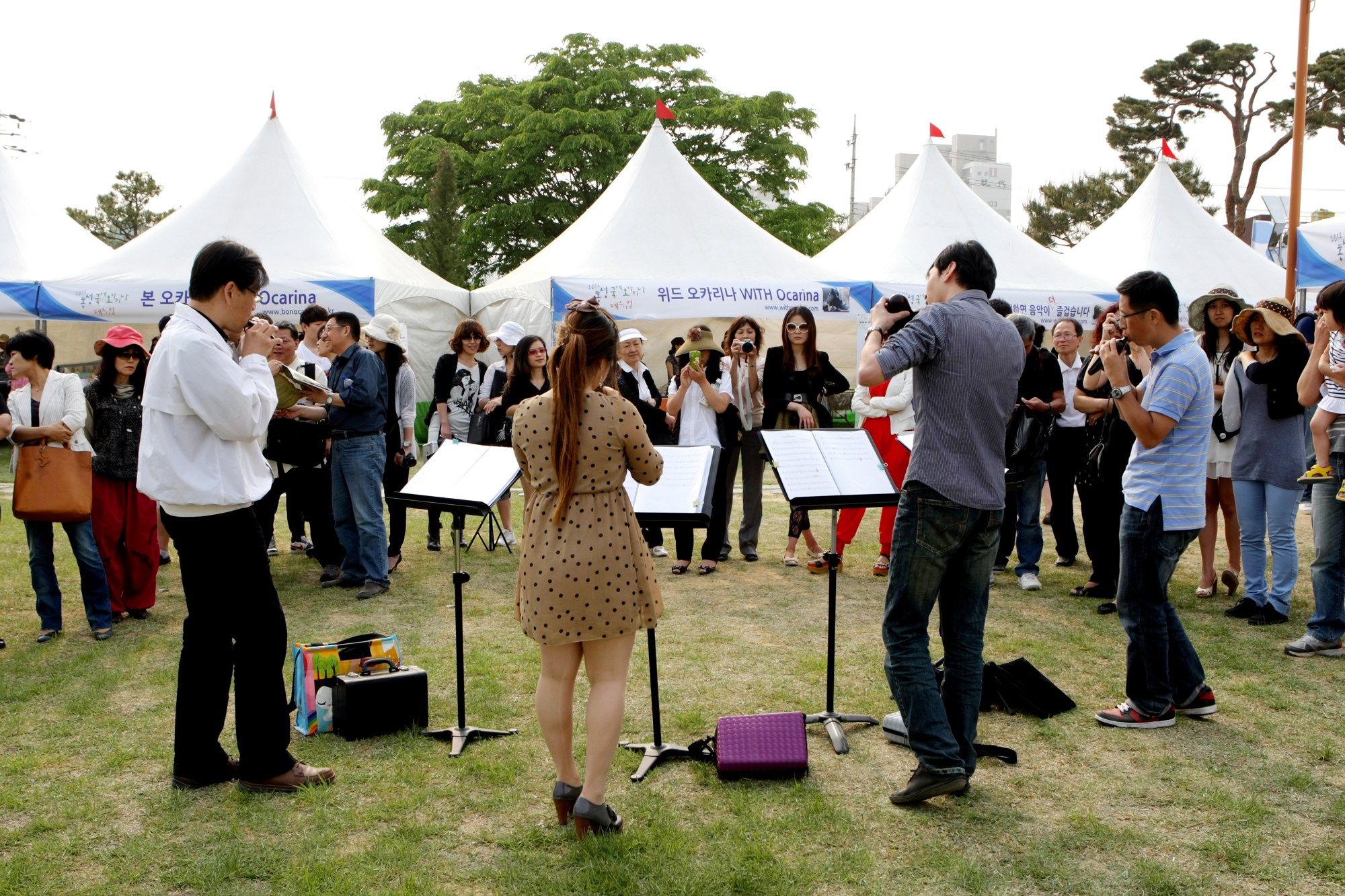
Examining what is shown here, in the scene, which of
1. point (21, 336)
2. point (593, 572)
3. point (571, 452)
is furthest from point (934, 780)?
point (21, 336)

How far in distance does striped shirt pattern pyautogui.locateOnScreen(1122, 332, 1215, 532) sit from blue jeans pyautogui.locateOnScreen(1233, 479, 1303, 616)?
81.5 inches

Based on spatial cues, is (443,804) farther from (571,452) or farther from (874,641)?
(874,641)

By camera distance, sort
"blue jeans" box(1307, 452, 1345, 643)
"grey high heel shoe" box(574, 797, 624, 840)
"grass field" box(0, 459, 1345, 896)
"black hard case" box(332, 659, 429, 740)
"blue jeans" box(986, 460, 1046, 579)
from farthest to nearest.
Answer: "blue jeans" box(986, 460, 1046, 579), "blue jeans" box(1307, 452, 1345, 643), "black hard case" box(332, 659, 429, 740), "grey high heel shoe" box(574, 797, 624, 840), "grass field" box(0, 459, 1345, 896)

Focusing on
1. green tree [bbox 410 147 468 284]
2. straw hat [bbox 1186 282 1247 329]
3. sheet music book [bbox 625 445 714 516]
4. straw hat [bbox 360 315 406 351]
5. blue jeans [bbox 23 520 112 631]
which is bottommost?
blue jeans [bbox 23 520 112 631]

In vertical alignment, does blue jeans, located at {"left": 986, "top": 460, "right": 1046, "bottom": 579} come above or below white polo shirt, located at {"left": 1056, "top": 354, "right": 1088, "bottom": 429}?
below

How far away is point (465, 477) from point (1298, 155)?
13.1 meters

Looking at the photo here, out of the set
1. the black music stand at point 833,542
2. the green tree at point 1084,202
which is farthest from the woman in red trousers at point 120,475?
the green tree at point 1084,202

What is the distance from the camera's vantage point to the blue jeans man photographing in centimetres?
315

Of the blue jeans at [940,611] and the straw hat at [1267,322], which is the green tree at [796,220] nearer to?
the straw hat at [1267,322]

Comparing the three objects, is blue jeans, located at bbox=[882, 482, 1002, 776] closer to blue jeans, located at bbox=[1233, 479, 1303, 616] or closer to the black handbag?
blue jeans, located at bbox=[1233, 479, 1303, 616]

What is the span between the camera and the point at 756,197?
32438mm

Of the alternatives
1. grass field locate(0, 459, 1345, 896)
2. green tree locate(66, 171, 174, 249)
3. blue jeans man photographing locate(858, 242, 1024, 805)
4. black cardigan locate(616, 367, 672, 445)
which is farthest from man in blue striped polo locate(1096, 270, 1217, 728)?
green tree locate(66, 171, 174, 249)

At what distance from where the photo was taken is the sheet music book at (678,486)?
12.0 ft

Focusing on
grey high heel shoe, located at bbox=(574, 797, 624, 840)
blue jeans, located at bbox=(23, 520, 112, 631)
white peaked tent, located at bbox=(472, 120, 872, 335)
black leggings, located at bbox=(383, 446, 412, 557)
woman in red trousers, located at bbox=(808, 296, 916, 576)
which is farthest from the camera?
white peaked tent, located at bbox=(472, 120, 872, 335)
